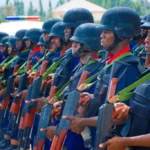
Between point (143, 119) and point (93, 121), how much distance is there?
866 millimetres

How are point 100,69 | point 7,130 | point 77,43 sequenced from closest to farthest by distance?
1. point 100,69
2. point 77,43
3. point 7,130

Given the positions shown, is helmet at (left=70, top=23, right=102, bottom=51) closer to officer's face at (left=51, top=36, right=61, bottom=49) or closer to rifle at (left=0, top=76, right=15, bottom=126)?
officer's face at (left=51, top=36, right=61, bottom=49)

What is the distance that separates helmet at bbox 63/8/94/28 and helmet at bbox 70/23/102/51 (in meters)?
1.06

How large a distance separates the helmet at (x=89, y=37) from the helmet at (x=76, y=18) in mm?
1062

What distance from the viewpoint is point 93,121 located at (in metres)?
4.72

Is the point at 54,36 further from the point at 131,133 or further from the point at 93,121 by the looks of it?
the point at 131,133

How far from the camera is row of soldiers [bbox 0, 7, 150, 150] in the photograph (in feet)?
13.1

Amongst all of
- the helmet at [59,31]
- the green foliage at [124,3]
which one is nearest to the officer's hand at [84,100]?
the helmet at [59,31]

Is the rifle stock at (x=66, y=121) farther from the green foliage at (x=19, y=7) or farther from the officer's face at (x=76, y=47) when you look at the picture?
the green foliage at (x=19, y=7)

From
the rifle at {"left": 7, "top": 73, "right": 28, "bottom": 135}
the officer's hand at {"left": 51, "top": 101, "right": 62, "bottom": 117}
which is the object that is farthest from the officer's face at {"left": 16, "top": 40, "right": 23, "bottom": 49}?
the officer's hand at {"left": 51, "top": 101, "right": 62, "bottom": 117}

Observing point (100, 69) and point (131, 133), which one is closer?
point (131, 133)

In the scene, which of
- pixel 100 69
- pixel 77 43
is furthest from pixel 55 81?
pixel 100 69

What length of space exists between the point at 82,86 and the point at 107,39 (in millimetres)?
545

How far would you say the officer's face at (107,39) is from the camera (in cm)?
506
